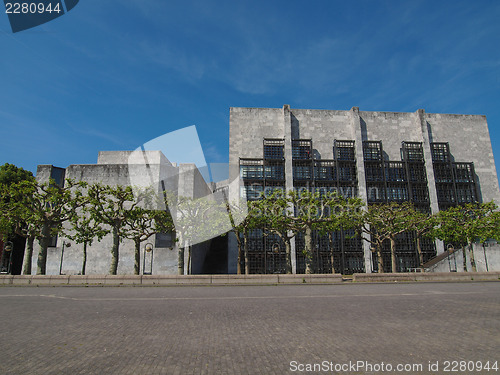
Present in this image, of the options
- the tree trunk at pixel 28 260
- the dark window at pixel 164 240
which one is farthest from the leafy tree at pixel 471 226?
the tree trunk at pixel 28 260

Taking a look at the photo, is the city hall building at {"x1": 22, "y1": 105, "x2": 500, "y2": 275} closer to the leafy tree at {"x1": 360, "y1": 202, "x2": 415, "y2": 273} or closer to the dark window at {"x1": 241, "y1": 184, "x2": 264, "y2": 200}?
the dark window at {"x1": 241, "y1": 184, "x2": 264, "y2": 200}

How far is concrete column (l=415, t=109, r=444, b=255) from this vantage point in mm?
40719

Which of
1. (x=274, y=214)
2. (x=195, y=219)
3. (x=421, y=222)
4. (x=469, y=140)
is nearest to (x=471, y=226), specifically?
(x=421, y=222)

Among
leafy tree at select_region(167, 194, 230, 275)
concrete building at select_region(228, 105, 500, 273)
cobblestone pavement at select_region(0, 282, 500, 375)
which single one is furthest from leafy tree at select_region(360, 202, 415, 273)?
cobblestone pavement at select_region(0, 282, 500, 375)

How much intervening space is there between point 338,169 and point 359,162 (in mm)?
2883

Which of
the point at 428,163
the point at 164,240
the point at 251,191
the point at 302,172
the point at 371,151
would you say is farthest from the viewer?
the point at 371,151

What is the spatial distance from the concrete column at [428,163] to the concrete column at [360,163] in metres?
8.27

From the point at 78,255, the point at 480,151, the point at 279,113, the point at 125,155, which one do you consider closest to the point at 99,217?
the point at 78,255

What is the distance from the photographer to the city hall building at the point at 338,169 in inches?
1497

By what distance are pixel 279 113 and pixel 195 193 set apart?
57.3ft

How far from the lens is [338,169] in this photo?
4206 cm

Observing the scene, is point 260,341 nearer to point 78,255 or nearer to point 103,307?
point 103,307

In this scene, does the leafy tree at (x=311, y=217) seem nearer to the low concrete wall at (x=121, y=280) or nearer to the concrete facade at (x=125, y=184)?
the low concrete wall at (x=121, y=280)

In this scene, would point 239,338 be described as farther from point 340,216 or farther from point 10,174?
point 10,174
